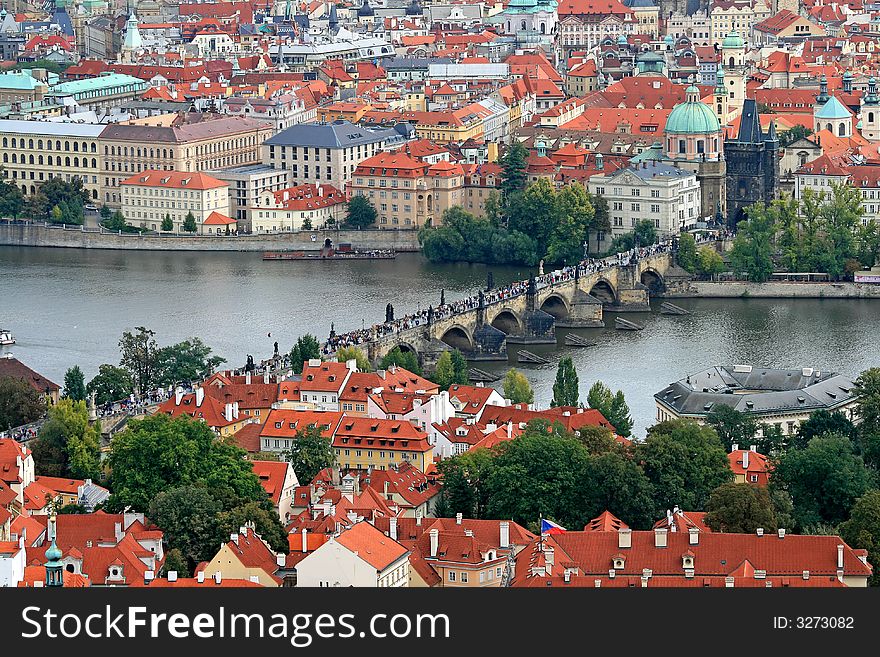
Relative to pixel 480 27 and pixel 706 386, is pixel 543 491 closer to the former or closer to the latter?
pixel 706 386

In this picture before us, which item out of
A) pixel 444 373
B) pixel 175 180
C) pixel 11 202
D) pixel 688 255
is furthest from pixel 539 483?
pixel 11 202

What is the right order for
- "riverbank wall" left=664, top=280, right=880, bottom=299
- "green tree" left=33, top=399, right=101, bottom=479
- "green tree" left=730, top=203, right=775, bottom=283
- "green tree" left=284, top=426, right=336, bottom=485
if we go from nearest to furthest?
"green tree" left=284, top=426, right=336, bottom=485, "green tree" left=33, top=399, right=101, bottom=479, "riverbank wall" left=664, top=280, right=880, bottom=299, "green tree" left=730, top=203, right=775, bottom=283

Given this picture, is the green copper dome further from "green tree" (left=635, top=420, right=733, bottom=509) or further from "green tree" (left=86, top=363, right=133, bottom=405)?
"green tree" (left=635, top=420, right=733, bottom=509)

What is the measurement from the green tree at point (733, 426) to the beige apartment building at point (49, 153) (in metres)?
34.0

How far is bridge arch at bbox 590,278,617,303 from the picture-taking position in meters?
55.2

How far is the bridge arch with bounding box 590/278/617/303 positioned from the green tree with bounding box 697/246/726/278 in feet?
8.54

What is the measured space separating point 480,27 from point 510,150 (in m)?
37.4

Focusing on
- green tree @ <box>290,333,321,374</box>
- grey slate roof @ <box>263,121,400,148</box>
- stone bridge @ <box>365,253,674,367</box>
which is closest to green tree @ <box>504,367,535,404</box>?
green tree @ <box>290,333,321,374</box>

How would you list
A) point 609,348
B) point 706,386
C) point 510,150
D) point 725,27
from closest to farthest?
point 706,386 → point 609,348 → point 510,150 → point 725,27

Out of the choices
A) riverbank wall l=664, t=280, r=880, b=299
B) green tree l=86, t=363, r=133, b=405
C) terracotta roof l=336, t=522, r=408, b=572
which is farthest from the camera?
riverbank wall l=664, t=280, r=880, b=299

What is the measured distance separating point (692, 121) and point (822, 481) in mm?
34507

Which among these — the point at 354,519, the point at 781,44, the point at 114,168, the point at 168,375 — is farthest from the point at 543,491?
the point at 781,44

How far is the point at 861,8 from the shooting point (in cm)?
10469

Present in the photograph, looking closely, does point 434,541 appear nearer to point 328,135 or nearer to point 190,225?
point 190,225
